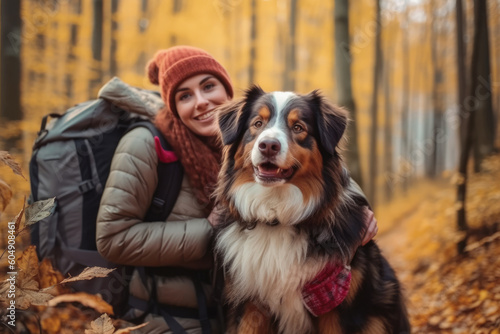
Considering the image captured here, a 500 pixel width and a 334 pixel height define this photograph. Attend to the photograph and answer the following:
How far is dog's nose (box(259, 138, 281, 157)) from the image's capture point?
7.18 feet

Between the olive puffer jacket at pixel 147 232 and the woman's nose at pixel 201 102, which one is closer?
the olive puffer jacket at pixel 147 232

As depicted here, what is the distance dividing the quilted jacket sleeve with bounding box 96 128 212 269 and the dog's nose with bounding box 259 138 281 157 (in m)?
0.78

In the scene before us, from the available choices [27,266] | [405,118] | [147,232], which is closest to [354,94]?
[147,232]

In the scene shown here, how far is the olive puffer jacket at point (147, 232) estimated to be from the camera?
244 centimetres

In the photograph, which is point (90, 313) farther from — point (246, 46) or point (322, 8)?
point (322, 8)

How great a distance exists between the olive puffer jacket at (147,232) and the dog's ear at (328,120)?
101cm

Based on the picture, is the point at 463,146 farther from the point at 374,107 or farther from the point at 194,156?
the point at 374,107

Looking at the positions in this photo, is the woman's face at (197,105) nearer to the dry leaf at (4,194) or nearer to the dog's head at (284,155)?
the dog's head at (284,155)

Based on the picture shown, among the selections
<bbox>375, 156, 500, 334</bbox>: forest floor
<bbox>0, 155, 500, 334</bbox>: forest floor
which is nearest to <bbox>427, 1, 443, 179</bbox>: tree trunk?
<bbox>0, 155, 500, 334</bbox>: forest floor

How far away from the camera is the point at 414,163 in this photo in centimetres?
1273

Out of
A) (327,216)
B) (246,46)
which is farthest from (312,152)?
(246,46)

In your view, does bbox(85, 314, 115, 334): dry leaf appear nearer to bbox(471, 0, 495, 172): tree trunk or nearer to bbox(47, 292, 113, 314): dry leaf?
bbox(47, 292, 113, 314): dry leaf

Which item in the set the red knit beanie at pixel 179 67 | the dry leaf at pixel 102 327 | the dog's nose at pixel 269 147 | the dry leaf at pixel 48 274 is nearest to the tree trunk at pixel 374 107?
the red knit beanie at pixel 179 67

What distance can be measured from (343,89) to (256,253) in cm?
368
